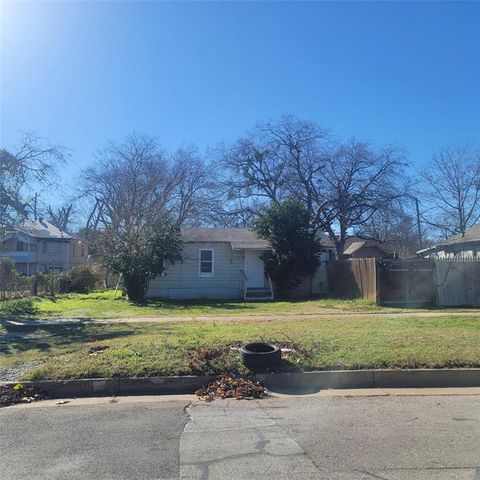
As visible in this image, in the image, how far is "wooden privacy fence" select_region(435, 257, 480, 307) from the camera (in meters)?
19.8

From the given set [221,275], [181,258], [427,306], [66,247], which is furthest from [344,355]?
[66,247]

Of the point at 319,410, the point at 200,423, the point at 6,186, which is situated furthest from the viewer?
the point at 6,186

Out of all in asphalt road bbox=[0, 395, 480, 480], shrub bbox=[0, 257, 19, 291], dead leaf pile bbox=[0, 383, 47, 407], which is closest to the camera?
asphalt road bbox=[0, 395, 480, 480]

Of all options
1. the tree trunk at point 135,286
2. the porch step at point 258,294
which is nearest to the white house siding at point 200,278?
the porch step at point 258,294

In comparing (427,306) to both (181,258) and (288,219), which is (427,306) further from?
(181,258)

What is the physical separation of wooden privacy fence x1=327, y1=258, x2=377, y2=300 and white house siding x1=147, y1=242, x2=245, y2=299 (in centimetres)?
460

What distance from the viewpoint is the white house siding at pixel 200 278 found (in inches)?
1067

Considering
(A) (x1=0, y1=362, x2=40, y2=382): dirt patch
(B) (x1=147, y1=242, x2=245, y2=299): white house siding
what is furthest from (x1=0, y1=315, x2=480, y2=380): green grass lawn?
(B) (x1=147, y1=242, x2=245, y2=299): white house siding

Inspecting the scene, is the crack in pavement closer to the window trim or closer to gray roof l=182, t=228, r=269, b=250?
gray roof l=182, t=228, r=269, b=250

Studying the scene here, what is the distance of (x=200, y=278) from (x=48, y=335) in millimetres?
14815

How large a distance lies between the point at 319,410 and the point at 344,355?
7.98 ft

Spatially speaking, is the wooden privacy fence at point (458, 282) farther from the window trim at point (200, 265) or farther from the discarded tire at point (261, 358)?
the discarded tire at point (261, 358)

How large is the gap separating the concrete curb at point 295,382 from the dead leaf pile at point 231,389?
0.20 m

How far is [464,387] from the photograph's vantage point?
27.0 feet
